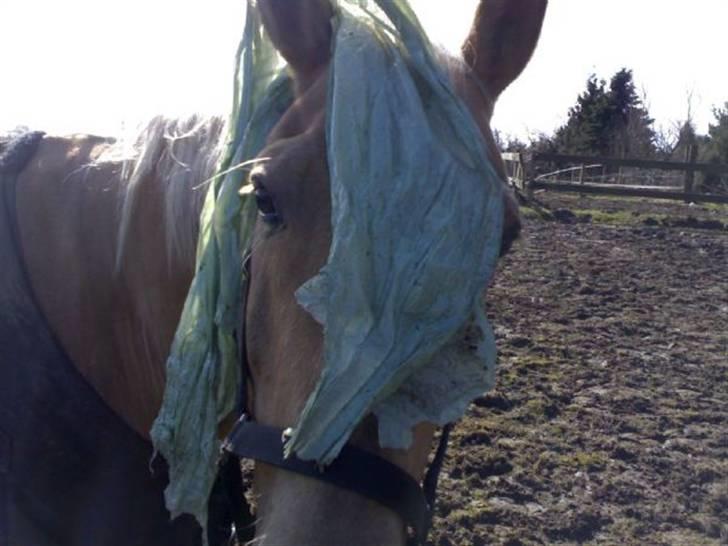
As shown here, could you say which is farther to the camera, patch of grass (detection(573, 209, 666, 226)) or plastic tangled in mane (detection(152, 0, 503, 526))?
patch of grass (detection(573, 209, 666, 226))

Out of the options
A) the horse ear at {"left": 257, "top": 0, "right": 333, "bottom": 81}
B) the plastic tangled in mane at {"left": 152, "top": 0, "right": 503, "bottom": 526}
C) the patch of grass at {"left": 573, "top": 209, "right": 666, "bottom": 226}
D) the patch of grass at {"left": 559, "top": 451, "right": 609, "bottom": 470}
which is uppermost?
the horse ear at {"left": 257, "top": 0, "right": 333, "bottom": 81}

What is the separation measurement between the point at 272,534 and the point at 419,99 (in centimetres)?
86

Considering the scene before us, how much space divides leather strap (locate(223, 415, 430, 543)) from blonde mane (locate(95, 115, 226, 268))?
2.02 feet

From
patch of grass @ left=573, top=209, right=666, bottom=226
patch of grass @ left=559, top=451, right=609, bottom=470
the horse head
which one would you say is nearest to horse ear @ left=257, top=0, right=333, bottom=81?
the horse head

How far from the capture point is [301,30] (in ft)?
6.22

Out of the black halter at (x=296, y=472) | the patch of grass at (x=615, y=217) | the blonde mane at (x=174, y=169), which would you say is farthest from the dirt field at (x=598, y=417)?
the patch of grass at (x=615, y=217)

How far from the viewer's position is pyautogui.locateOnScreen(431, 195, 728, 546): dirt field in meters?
3.93

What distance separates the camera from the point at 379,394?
1.44m

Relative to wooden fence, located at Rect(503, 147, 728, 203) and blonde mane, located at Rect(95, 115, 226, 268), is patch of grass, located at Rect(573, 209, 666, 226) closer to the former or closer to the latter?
wooden fence, located at Rect(503, 147, 728, 203)

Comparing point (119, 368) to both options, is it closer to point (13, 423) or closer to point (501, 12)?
point (13, 423)

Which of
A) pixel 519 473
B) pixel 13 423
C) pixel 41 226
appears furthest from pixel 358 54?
pixel 519 473

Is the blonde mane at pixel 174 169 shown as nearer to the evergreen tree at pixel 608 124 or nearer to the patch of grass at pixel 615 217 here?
the patch of grass at pixel 615 217

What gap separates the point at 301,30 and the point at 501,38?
553 millimetres

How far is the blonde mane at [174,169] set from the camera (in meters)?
2.03
